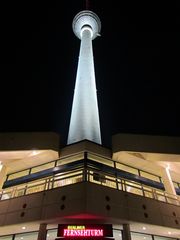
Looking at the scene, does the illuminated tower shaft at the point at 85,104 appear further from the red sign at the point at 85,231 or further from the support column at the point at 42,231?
the red sign at the point at 85,231

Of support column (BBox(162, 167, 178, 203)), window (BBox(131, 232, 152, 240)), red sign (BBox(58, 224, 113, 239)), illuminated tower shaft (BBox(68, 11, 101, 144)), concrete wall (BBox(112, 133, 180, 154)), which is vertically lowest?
red sign (BBox(58, 224, 113, 239))

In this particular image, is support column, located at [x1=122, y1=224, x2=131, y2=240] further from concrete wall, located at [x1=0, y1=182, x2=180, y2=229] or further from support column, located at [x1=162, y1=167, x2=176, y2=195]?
support column, located at [x1=162, y1=167, x2=176, y2=195]

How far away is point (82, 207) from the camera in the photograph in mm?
9945

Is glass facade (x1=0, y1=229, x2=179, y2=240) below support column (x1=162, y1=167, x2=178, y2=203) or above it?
below

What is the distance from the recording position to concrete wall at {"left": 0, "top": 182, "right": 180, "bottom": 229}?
10250mm

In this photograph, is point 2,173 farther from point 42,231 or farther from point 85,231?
point 85,231

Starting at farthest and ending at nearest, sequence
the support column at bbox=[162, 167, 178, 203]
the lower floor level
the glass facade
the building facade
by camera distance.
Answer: the support column at bbox=[162, 167, 178, 203]
the glass facade
the lower floor level
the building facade

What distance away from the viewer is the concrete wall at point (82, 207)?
10250 mm

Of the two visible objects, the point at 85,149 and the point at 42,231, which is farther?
the point at 85,149

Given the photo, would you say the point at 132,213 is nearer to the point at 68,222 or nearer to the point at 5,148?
the point at 68,222

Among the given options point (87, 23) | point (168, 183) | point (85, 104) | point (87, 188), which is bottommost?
point (87, 188)

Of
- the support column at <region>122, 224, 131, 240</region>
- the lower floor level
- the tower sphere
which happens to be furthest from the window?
the tower sphere

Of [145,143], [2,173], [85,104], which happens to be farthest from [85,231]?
[85,104]

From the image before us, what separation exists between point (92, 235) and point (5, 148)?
743 centimetres
